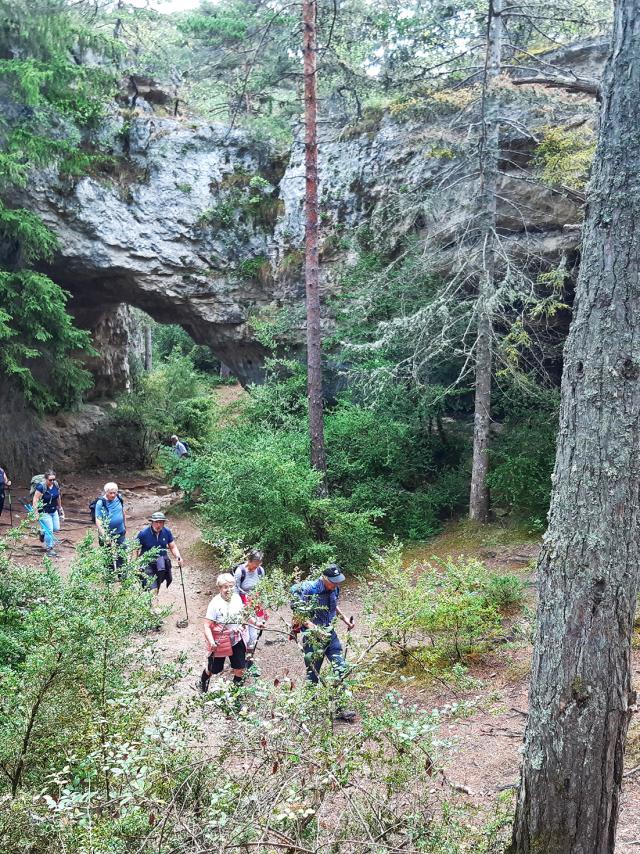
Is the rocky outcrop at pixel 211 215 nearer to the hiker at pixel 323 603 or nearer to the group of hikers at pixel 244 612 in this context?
the group of hikers at pixel 244 612

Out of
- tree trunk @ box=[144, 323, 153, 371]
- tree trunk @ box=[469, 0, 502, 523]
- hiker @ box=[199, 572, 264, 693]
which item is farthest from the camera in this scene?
tree trunk @ box=[144, 323, 153, 371]

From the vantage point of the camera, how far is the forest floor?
4801 mm

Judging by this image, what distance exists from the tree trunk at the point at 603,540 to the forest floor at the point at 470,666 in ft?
2.05

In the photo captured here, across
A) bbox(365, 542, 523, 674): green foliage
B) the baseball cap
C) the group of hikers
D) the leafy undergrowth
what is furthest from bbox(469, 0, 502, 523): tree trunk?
the baseball cap

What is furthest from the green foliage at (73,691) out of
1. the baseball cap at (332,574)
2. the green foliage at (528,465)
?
the green foliage at (528,465)

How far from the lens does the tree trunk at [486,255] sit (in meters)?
10.0

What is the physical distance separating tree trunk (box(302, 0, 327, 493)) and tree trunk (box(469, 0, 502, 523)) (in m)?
2.98

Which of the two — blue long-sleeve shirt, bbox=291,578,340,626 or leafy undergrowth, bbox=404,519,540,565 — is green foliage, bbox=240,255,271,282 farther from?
blue long-sleeve shirt, bbox=291,578,340,626

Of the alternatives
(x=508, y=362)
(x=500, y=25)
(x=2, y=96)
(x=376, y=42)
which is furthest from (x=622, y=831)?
(x=376, y=42)

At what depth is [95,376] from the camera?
63.5 ft

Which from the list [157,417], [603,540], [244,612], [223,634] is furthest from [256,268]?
[603,540]

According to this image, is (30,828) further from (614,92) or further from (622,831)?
(614,92)

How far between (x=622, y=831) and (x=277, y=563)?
728 centimetres

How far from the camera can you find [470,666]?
7.09m
